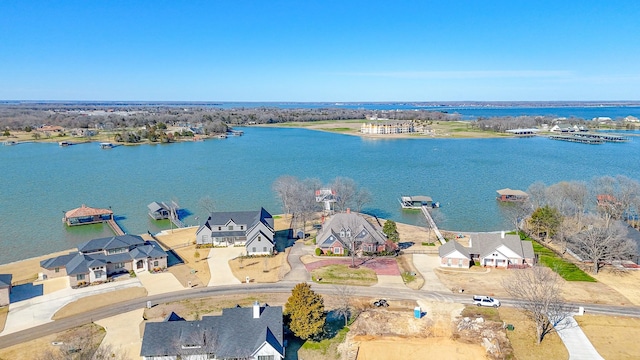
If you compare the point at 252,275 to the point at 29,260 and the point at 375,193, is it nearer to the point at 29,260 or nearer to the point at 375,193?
the point at 29,260

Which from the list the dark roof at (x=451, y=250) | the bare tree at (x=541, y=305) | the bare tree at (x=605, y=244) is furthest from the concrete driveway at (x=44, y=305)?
the bare tree at (x=605, y=244)

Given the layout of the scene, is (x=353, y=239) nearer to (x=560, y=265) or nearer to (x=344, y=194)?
(x=344, y=194)

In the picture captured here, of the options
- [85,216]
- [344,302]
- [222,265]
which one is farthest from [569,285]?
[85,216]

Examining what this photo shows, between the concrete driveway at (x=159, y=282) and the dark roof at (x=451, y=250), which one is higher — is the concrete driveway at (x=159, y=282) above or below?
below

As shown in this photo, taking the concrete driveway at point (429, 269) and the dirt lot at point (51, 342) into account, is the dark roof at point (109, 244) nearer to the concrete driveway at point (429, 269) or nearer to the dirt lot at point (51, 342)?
the dirt lot at point (51, 342)

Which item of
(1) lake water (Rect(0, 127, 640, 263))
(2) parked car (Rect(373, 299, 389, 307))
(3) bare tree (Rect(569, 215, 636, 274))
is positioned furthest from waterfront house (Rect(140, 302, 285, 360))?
(3) bare tree (Rect(569, 215, 636, 274))

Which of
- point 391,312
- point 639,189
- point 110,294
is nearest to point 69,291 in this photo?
point 110,294
